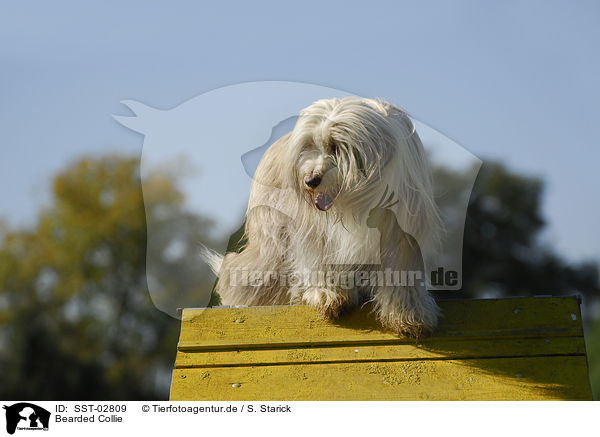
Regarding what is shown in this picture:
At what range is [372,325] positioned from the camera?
6.84 ft

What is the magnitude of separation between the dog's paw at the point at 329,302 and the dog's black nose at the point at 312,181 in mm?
418

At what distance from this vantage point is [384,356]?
2010 mm

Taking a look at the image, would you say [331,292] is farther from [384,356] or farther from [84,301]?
[84,301]

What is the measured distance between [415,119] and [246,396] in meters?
1.10

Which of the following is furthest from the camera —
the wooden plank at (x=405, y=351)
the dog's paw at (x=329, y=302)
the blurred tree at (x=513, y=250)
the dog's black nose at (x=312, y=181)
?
the blurred tree at (x=513, y=250)

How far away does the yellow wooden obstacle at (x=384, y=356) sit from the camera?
75.7 inches

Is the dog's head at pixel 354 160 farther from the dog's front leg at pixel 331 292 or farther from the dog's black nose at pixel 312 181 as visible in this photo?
the dog's front leg at pixel 331 292

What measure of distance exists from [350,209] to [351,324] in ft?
1.41

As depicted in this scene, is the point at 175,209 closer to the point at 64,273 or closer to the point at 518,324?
the point at 518,324

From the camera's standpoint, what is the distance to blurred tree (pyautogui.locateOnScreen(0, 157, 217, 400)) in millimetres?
8281

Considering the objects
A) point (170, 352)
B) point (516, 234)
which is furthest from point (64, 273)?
point (516, 234)
